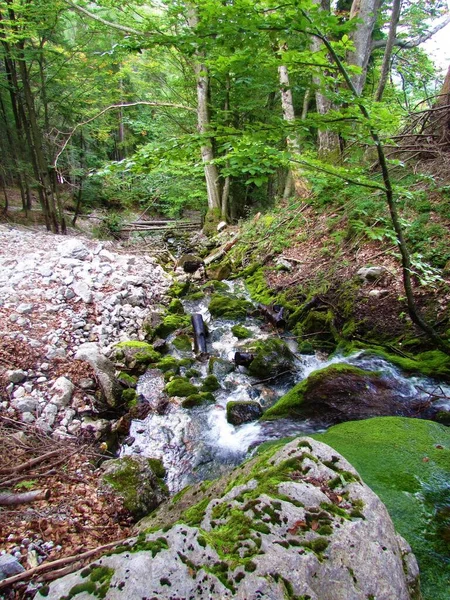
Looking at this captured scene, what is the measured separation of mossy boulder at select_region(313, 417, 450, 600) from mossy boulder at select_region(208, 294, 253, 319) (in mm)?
4605

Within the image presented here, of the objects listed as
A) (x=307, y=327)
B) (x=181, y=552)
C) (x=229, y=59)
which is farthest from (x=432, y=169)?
(x=181, y=552)

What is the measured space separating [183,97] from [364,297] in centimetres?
1471

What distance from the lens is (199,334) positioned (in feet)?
23.2

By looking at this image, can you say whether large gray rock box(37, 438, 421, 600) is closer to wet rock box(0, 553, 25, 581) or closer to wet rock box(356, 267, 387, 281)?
wet rock box(0, 553, 25, 581)

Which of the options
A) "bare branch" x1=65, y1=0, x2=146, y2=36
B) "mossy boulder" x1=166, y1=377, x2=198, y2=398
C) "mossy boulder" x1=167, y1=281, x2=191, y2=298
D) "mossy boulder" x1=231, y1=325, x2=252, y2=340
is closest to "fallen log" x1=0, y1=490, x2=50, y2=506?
"mossy boulder" x1=166, y1=377, x2=198, y2=398

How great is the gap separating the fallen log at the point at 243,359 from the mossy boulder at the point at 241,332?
937 millimetres

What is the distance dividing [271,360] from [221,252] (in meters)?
7.24

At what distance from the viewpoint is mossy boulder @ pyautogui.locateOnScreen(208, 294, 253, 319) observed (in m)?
8.12

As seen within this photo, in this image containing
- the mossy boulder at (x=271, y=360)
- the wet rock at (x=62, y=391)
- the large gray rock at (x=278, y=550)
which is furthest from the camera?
the mossy boulder at (x=271, y=360)

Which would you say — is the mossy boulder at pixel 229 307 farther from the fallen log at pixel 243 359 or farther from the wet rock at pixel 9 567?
the wet rock at pixel 9 567

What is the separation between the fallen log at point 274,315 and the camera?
7.30 metres

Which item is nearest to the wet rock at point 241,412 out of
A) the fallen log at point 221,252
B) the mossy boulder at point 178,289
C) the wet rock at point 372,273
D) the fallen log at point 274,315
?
the fallen log at point 274,315

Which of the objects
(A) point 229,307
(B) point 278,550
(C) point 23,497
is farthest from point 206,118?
(B) point 278,550

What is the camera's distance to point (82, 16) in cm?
1141
